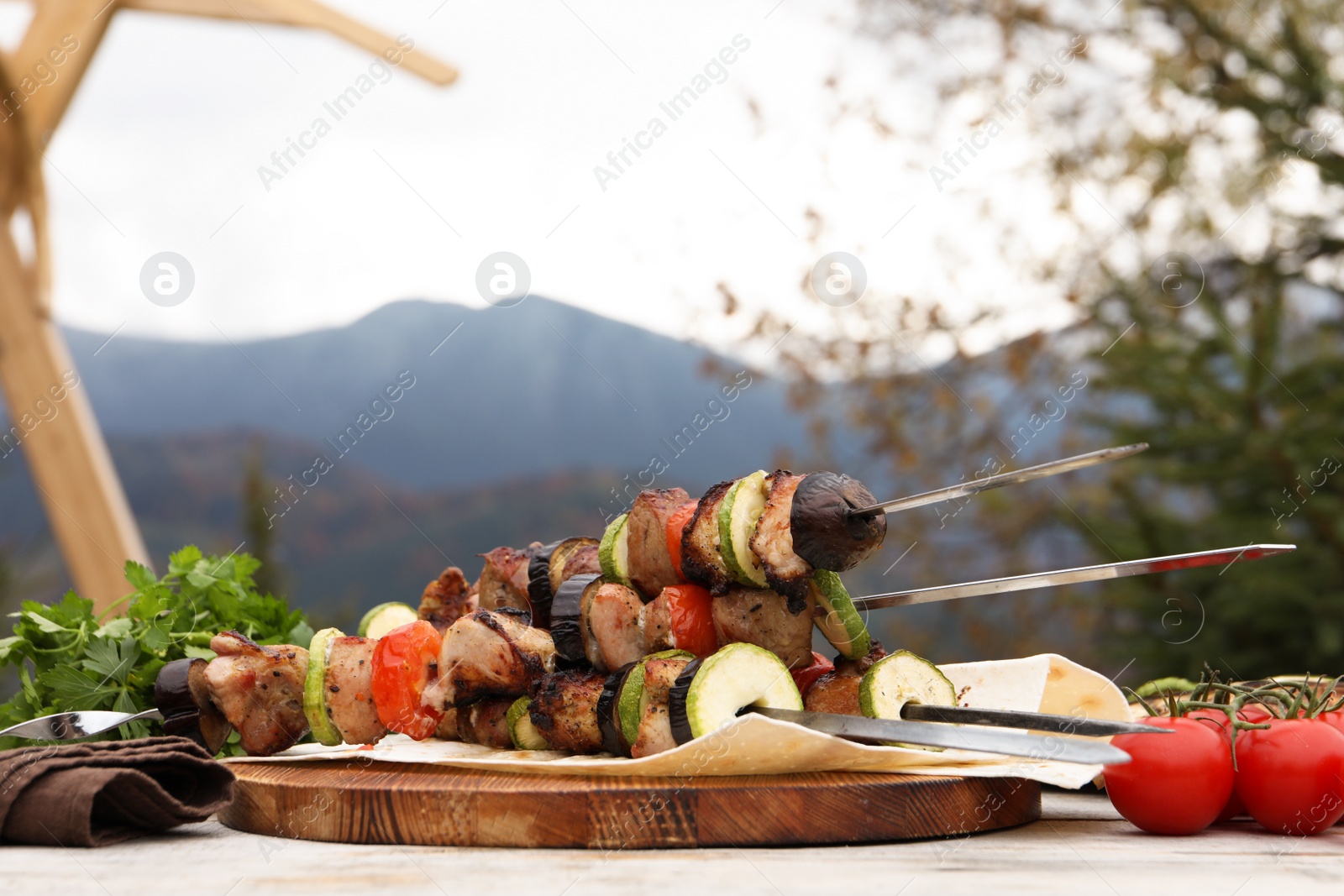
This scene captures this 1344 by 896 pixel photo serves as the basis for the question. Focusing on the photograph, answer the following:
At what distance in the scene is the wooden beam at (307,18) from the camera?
20.0ft

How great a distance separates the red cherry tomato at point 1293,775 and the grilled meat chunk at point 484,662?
162cm

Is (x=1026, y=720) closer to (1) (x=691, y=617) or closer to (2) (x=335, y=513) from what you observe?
(1) (x=691, y=617)

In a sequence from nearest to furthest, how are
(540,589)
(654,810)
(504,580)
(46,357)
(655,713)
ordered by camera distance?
(654,810) → (655,713) → (540,589) → (504,580) → (46,357)

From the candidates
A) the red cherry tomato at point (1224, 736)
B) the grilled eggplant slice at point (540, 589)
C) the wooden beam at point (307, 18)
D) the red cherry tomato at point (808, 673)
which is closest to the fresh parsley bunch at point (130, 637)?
the grilled eggplant slice at point (540, 589)

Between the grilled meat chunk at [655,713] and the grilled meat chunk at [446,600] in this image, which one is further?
the grilled meat chunk at [446,600]

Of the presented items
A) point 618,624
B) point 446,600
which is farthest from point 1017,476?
point 446,600

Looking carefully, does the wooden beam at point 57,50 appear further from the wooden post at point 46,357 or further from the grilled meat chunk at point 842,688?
the grilled meat chunk at point 842,688

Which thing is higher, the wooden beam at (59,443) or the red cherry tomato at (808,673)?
the wooden beam at (59,443)

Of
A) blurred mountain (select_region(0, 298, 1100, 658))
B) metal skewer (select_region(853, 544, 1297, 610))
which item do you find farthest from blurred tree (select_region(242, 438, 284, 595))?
metal skewer (select_region(853, 544, 1297, 610))

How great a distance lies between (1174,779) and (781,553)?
35.2 inches

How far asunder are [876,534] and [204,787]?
1548 millimetres

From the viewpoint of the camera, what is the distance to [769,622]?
2.44 metres

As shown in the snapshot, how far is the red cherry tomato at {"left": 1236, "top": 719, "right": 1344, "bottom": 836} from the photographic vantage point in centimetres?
213

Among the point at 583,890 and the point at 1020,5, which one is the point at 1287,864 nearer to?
the point at 583,890
